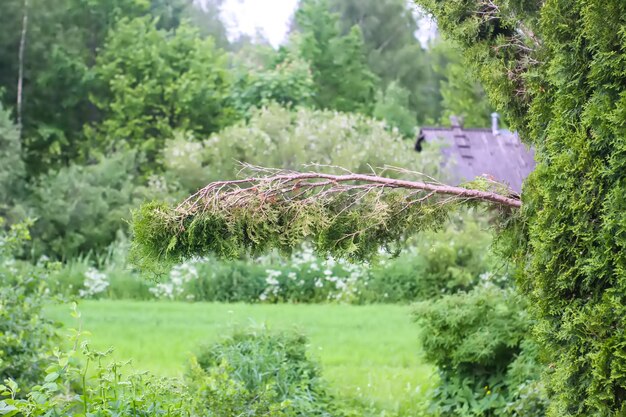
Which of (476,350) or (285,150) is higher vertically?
(285,150)

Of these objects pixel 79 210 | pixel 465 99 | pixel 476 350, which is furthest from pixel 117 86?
pixel 476 350

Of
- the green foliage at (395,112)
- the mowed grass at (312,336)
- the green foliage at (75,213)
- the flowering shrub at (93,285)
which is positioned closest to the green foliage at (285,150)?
the green foliage at (75,213)

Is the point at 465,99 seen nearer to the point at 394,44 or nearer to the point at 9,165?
the point at 394,44

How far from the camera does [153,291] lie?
46.1ft

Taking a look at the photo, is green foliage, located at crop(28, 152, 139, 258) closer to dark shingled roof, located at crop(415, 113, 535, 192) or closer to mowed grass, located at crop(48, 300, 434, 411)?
mowed grass, located at crop(48, 300, 434, 411)

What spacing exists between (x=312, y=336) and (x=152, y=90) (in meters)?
15.1

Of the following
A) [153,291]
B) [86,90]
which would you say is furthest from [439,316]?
[86,90]

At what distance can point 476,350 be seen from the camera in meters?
6.05

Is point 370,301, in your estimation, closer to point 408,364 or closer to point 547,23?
point 408,364

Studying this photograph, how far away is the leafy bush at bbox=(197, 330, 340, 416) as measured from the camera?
5.66 meters

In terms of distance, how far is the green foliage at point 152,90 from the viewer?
23.0 m

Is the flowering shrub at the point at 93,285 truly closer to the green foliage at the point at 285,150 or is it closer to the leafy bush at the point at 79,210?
the leafy bush at the point at 79,210

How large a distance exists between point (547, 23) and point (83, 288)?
39.3ft

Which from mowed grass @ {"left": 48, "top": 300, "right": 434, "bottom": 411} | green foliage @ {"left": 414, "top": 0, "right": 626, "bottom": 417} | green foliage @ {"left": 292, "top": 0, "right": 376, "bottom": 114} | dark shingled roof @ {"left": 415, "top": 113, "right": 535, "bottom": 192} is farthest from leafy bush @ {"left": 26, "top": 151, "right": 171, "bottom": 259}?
green foliage @ {"left": 292, "top": 0, "right": 376, "bottom": 114}
